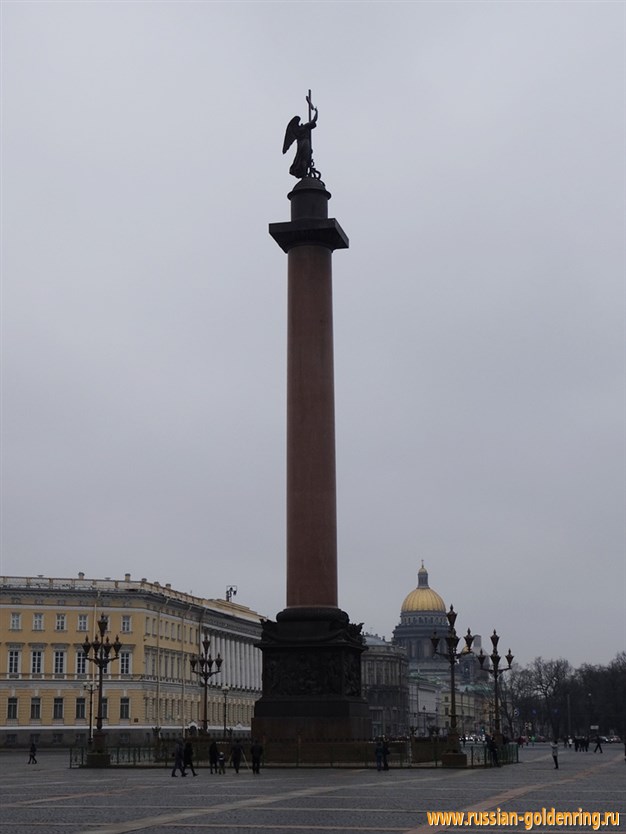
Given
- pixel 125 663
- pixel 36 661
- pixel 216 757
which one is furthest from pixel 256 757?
pixel 125 663

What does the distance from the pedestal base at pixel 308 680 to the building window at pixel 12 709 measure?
56186 mm

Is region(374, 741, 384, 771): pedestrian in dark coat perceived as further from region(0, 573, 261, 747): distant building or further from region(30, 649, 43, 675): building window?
region(30, 649, 43, 675): building window

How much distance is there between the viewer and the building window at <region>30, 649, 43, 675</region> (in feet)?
322

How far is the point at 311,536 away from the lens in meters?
46.1

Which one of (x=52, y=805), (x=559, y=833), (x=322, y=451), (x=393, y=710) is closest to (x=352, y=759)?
(x=322, y=451)

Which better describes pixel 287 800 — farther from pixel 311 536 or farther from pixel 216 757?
pixel 311 536

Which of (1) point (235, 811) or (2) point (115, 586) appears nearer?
(1) point (235, 811)

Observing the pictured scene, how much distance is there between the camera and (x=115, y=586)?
335ft

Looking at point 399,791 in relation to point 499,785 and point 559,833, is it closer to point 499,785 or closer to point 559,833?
point 499,785

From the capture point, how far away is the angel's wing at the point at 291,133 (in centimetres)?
5287

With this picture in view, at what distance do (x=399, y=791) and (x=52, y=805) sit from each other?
8171 millimetres

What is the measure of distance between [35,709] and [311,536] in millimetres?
58046

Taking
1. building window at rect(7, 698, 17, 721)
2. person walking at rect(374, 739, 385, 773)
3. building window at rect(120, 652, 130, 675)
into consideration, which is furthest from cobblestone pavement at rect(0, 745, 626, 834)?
building window at rect(120, 652, 130, 675)

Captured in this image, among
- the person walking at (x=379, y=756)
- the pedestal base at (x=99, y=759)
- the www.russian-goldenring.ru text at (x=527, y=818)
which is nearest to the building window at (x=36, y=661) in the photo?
the pedestal base at (x=99, y=759)
